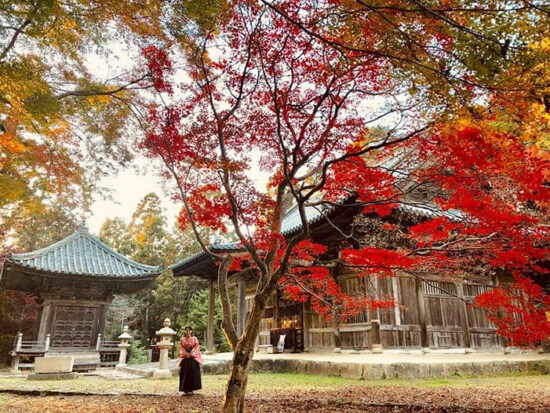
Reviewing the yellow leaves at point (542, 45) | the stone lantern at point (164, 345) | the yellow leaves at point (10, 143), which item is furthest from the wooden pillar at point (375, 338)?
the yellow leaves at point (10, 143)

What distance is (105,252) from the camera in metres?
18.9

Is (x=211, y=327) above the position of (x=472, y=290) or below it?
below

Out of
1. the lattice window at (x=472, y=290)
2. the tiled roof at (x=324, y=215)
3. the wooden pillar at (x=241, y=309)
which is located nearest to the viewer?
the tiled roof at (x=324, y=215)

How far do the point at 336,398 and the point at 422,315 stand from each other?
6.31 metres

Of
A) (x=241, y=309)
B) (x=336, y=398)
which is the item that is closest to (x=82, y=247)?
(x=241, y=309)

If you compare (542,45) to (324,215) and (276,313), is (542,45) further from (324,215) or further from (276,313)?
(276,313)

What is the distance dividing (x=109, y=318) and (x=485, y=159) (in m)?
27.2

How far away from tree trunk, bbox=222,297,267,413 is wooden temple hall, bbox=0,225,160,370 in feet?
43.2

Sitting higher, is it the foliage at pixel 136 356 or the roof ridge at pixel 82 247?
the roof ridge at pixel 82 247

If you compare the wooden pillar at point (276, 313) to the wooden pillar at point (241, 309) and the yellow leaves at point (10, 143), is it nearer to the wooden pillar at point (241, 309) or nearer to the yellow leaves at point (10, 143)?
the wooden pillar at point (241, 309)

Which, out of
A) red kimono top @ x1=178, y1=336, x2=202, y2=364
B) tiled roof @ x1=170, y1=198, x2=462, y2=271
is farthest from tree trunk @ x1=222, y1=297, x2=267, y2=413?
tiled roof @ x1=170, y1=198, x2=462, y2=271

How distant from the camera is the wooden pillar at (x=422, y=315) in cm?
1193

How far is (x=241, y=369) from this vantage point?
5426 millimetres

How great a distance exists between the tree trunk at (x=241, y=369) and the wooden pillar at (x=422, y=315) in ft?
27.5
